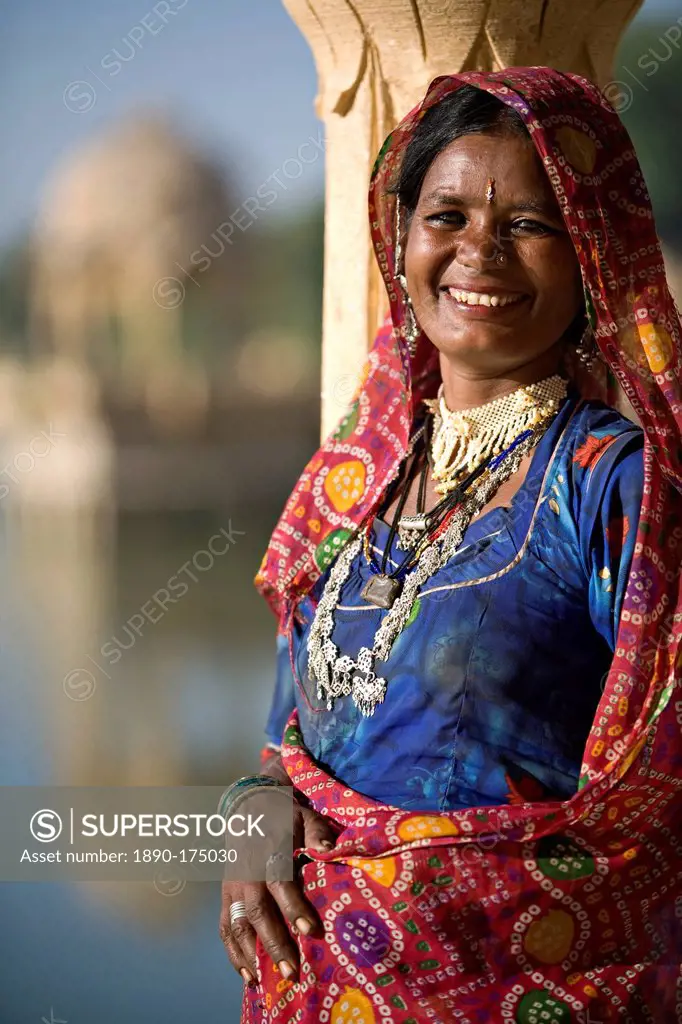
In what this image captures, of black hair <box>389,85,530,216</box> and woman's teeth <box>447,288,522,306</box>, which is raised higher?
black hair <box>389,85,530,216</box>

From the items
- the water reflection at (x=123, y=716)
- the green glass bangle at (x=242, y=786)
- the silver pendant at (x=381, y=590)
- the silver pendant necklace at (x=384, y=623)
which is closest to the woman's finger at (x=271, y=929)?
the green glass bangle at (x=242, y=786)

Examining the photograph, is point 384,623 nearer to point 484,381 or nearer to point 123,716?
point 484,381

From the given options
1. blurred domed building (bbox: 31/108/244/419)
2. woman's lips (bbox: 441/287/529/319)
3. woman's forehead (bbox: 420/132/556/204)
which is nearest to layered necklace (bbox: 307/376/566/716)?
woman's lips (bbox: 441/287/529/319)

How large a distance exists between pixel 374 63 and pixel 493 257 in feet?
2.05

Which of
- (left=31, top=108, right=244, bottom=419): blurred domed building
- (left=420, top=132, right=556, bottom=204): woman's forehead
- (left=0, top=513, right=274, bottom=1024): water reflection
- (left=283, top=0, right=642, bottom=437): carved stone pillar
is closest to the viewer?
(left=420, top=132, right=556, bottom=204): woman's forehead

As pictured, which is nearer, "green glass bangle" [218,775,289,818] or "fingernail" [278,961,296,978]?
"fingernail" [278,961,296,978]

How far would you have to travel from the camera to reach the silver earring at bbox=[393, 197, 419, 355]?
1.38 meters

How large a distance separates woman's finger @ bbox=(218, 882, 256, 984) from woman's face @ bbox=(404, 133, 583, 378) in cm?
65

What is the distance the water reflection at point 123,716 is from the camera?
3947 mm

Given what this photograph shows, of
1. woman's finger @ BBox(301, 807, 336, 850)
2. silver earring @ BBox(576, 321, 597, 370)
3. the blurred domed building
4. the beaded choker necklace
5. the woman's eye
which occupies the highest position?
the blurred domed building

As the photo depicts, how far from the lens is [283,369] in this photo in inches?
340

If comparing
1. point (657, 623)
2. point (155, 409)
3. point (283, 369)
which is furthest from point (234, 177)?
point (657, 623)

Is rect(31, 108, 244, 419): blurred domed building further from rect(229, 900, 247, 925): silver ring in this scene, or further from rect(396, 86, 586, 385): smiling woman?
rect(229, 900, 247, 925): silver ring

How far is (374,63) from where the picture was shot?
1.67 metres
